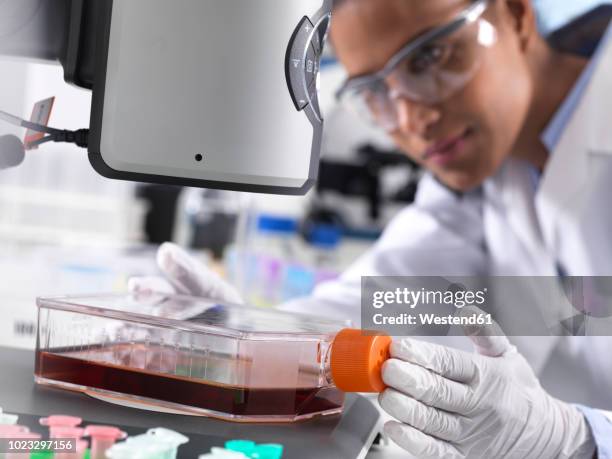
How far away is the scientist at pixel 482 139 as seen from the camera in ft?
5.09

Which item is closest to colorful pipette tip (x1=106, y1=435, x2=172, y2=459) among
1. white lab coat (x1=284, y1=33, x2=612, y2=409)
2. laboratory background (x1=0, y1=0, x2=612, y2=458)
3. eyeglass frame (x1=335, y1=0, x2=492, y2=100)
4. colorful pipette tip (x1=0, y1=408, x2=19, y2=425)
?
colorful pipette tip (x1=0, y1=408, x2=19, y2=425)

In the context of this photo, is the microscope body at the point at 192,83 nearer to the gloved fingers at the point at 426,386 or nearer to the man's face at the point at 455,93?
the gloved fingers at the point at 426,386

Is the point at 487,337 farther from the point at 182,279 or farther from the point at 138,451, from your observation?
the point at 182,279

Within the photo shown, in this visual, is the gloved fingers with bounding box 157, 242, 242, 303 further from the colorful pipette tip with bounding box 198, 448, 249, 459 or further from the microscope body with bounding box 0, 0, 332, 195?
the colorful pipette tip with bounding box 198, 448, 249, 459

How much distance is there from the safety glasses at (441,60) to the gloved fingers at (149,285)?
0.74m

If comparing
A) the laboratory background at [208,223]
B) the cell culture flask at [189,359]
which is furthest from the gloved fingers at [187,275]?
the laboratory background at [208,223]

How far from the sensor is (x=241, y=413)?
2.56 ft

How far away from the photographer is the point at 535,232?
1.83 metres

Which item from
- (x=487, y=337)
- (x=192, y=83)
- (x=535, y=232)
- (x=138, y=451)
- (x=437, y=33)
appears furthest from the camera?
(x=535, y=232)

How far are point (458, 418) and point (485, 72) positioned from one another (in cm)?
103

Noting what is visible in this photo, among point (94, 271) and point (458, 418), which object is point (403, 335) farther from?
point (94, 271)

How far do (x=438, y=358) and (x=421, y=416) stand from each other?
0.07m

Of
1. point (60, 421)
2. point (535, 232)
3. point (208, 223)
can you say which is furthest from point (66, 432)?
point (208, 223)

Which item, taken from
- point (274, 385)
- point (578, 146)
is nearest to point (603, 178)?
point (578, 146)
